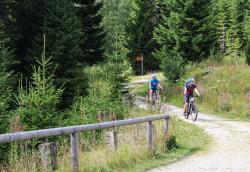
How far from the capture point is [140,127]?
38.8ft

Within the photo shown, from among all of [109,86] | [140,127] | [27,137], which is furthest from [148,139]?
[109,86]

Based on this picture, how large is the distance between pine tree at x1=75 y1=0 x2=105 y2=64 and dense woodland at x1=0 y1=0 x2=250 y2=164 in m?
0.08

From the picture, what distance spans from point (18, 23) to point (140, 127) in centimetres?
1526

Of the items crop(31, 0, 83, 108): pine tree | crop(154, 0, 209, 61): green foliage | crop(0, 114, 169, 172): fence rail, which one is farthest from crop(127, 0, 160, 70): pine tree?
crop(0, 114, 169, 172): fence rail

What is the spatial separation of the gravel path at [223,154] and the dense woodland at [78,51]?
11.8 feet

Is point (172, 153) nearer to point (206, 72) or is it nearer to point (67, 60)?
point (67, 60)

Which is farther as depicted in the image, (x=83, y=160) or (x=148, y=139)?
(x=148, y=139)

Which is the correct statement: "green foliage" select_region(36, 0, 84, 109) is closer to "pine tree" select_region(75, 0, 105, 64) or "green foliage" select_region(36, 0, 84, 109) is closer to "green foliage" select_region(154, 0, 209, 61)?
"pine tree" select_region(75, 0, 105, 64)

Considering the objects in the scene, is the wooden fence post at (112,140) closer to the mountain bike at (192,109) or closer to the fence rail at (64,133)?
the fence rail at (64,133)

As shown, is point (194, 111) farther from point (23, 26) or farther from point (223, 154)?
point (23, 26)

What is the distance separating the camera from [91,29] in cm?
3681

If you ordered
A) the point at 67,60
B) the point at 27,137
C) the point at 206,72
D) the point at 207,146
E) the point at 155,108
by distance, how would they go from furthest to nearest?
the point at 206,72, the point at 67,60, the point at 155,108, the point at 207,146, the point at 27,137

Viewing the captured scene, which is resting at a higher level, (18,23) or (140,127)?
(18,23)

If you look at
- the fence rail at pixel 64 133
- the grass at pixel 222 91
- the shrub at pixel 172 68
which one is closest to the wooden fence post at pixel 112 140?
the fence rail at pixel 64 133
